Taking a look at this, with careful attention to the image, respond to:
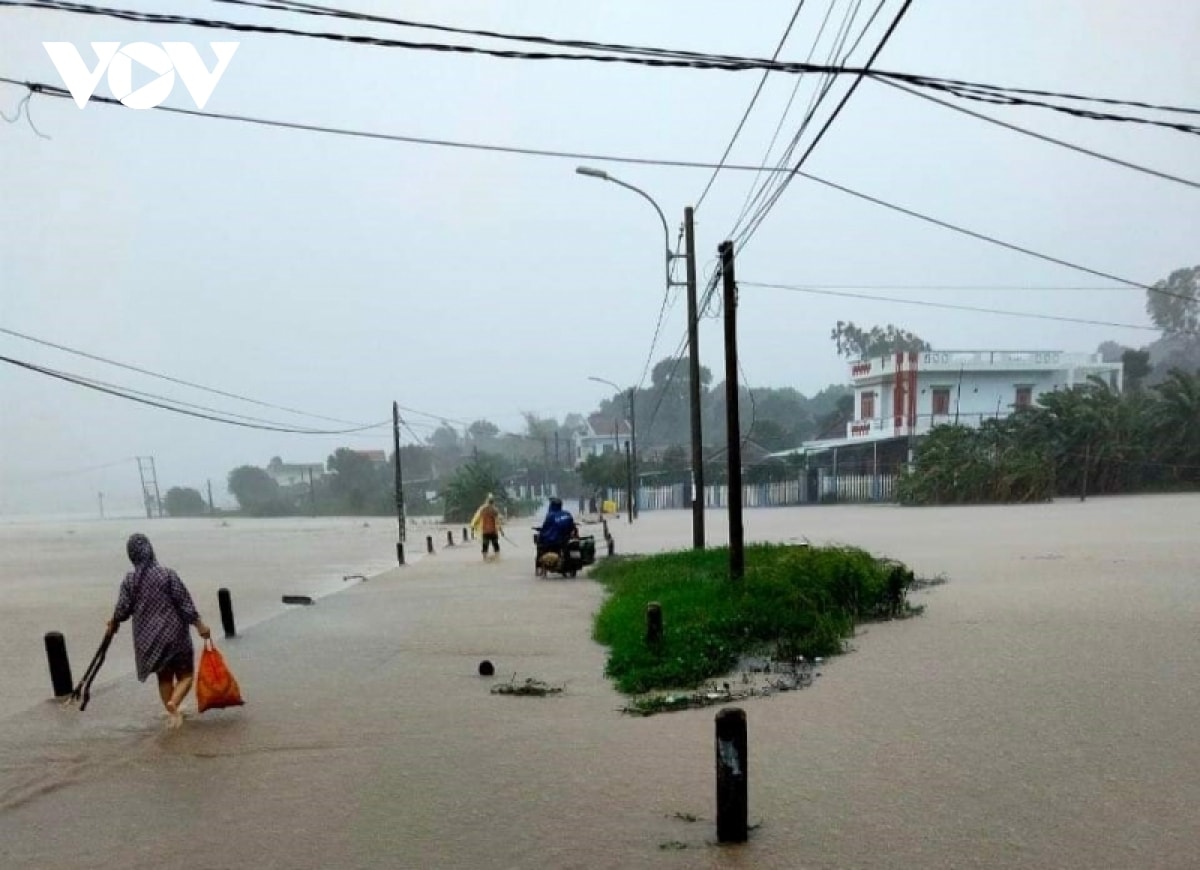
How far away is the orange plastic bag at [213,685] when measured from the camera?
24.6ft

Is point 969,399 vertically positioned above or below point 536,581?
above

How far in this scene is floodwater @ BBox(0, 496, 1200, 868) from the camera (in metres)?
4.89

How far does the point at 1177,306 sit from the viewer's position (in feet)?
257

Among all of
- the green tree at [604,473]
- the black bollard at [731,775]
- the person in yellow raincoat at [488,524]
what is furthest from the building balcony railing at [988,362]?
the black bollard at [731,775]

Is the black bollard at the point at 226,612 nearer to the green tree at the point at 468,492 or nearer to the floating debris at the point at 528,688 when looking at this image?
the floating debris at the point at 528,688

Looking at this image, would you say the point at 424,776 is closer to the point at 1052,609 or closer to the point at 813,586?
the point at 813,586

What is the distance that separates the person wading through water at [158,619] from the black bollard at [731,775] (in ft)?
14.9

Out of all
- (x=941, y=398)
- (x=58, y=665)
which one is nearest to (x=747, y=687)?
(x=58, y=665)

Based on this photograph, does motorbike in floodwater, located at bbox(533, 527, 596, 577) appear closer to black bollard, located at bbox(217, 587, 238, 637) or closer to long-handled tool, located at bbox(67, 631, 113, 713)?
black bollard, located at bbox(217, 587, 238, 637)

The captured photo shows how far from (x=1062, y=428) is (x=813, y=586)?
104 ft

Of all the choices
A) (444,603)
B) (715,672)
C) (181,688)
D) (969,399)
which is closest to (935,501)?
(969,399)

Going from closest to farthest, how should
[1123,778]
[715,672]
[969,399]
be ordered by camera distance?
1. [1123,778]
2. [715,672]
3. [969,399]

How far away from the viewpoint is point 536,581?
17953 millimetres

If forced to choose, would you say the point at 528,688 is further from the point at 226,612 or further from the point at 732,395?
the point at 226,612
